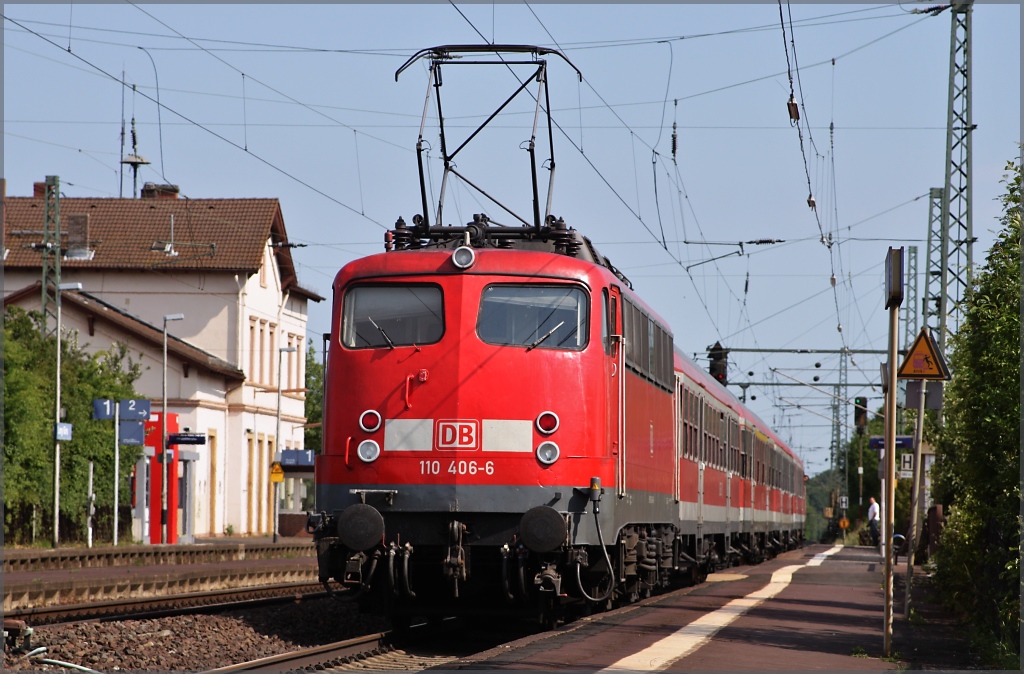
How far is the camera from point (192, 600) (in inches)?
787

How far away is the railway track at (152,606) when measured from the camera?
16219 millimetres

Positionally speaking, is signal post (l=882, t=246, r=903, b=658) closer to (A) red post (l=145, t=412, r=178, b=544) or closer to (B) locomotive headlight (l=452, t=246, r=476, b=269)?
(B) locomotive headlight (l=452, t=246, r=476, b=269)

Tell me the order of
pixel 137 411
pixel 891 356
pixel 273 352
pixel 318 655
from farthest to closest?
pixel 273 352 → pixel 137 411 → pixel 318 655 → pixel 891 356

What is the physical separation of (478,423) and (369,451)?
1.07 metres

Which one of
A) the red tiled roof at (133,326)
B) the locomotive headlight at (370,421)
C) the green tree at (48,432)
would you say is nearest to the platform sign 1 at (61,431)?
the green tree at (48,432)

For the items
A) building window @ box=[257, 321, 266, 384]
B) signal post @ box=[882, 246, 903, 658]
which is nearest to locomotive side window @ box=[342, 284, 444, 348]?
signal post @ box=[882, 246, 903, 658]

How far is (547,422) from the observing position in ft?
43.6

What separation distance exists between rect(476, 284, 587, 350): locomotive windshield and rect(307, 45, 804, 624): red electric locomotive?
0.01 metres

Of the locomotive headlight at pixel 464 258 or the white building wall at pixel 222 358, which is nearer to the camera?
the locomotive headlight at pixel 464 258

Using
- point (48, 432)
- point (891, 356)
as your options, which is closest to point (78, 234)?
point (48, 432)

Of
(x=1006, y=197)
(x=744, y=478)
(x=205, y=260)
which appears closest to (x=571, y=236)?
(x=1006, y=197)

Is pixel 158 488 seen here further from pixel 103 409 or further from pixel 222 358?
pixel 222 358

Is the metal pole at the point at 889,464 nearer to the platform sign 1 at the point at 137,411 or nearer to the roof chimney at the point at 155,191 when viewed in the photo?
the platform sign 1 at the point at 137,411

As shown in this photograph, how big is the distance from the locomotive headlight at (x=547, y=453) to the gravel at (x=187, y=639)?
142 inches
